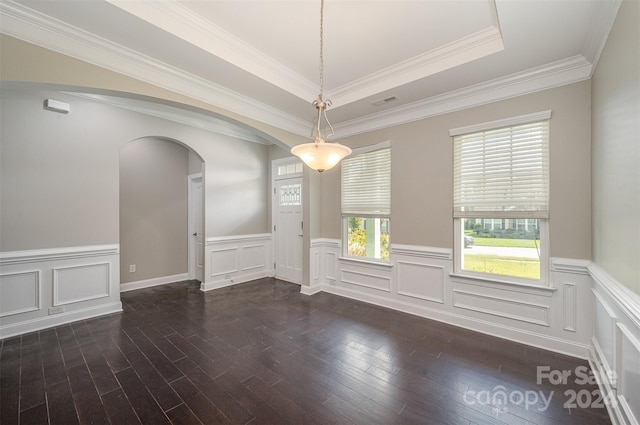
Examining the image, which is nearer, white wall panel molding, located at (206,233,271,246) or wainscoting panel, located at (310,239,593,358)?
wainscoting panel, located at (310,239,593,358)

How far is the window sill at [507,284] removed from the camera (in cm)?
262

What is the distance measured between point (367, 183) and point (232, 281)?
10.7 feet

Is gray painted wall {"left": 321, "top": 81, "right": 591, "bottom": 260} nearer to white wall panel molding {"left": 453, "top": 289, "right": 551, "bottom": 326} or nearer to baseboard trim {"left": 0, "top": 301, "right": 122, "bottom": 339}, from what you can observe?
white wall panel molding {"left": 453, "top": 289, "right": 551, "bottom": 326}

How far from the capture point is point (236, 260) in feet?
16.8

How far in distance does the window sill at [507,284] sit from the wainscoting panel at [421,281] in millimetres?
217

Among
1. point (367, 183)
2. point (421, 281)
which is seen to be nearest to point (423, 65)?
point (367, 183)

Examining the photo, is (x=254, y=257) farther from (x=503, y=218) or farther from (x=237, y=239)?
(x=503, y=218)

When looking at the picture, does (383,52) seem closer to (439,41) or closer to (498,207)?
(439,41)

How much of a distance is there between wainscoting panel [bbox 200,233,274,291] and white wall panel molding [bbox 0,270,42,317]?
2058mm

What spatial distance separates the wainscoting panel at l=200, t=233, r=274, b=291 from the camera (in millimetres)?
4703

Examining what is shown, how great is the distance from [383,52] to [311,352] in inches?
127

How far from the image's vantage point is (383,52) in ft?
8.76

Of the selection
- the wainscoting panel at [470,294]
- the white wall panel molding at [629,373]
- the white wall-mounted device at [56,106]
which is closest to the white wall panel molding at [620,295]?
the white wall panel molding at [629,373]

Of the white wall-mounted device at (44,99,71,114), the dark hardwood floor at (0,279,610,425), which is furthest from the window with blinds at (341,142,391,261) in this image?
the white wall-mounted device at (44,99,71,114)
